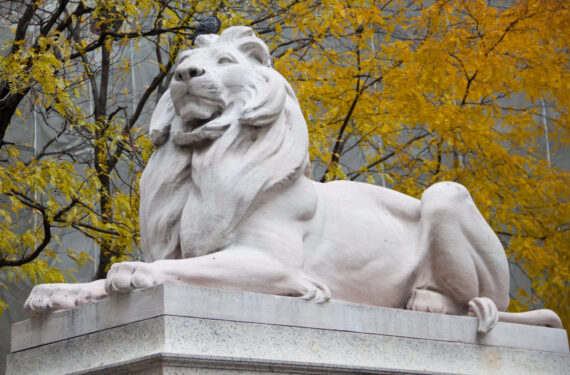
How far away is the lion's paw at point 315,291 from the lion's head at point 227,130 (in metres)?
0.46

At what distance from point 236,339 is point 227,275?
35 cm

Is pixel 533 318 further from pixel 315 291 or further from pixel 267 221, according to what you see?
pixel 267 221

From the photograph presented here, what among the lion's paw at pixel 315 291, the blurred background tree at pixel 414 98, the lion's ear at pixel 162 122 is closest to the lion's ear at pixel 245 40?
the lion's ear at pixel 162 122

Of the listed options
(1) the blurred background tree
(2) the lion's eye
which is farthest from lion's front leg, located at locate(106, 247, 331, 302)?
(1) the blurred background tree

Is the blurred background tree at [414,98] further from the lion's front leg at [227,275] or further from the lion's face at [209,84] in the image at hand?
the lion's front leg at [227,275]

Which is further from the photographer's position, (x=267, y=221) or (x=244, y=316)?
(x=267, y=221)

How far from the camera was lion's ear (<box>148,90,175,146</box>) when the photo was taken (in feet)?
18.5

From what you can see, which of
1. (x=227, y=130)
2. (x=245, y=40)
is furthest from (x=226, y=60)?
(x=227, y=130)

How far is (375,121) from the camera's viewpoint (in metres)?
11.4

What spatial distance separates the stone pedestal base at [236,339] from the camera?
448 cm

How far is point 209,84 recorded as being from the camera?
17.9 feet

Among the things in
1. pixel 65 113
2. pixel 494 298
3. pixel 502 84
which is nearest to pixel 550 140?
pixel 502 84

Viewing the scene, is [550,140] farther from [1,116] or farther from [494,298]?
[494,298]

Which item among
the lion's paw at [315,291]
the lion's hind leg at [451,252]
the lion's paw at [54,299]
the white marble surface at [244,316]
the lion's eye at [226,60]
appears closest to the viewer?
the white marble surface at [244,316]
